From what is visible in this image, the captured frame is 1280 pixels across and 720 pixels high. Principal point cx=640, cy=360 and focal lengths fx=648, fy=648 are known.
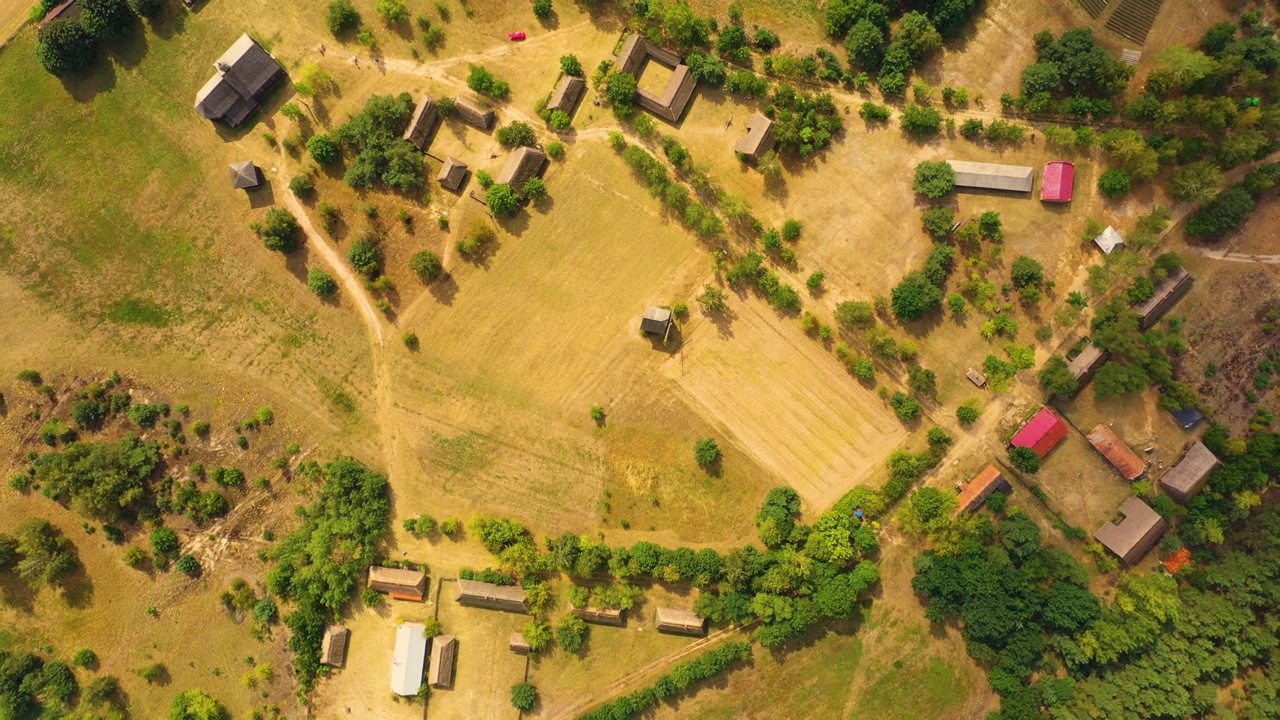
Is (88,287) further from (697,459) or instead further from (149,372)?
(697,459)

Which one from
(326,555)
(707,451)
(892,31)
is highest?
(892,31)

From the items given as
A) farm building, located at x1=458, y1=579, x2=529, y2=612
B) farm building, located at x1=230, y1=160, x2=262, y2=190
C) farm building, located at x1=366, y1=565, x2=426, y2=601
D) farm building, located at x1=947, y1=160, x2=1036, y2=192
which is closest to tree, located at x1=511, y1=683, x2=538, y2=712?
farm building, located at x1=458, y1=579, x2=529, y2=612

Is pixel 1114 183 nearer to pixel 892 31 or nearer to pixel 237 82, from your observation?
pixel 892 31

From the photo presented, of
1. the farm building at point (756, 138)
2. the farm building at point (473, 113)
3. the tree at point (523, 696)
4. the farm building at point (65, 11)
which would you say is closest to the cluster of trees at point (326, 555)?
the tree at point (523, 696)

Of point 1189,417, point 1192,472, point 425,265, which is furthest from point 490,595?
point 1189,417

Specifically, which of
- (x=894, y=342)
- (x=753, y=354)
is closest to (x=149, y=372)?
(x=753, y=354)
